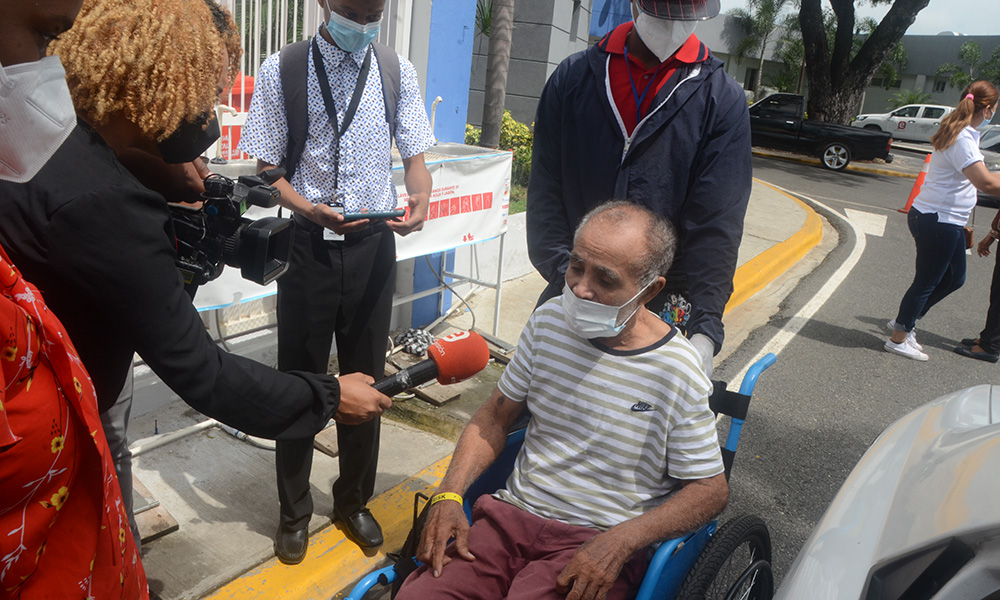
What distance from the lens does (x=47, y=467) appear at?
1104mm

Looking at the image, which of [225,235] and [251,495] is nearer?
[225,235]

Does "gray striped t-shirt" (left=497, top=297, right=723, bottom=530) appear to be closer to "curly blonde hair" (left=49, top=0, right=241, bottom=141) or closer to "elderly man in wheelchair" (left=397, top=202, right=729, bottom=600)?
"elderly man in wheelchair" (left=397, top=202, right=729, bottom=600)

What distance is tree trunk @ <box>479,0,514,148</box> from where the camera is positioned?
23.4 feet

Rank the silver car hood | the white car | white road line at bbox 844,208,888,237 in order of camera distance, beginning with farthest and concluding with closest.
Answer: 1. the white car
2. white road line at bbox 844,208,888,237
3. the silver car hood

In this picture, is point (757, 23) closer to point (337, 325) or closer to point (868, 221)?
point (868, 221)

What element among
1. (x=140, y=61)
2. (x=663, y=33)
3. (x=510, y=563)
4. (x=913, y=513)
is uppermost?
(x=663, y=33)

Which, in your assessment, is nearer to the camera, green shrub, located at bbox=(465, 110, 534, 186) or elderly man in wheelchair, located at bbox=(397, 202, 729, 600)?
elderly man in wheelchair, located at bbox=(397, 202, 729, 600)

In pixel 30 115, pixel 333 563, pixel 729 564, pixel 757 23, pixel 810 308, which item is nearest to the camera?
pixel 30 115

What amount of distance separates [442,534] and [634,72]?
5.29ft

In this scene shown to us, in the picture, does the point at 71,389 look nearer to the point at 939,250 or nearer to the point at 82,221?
the point at 82,221

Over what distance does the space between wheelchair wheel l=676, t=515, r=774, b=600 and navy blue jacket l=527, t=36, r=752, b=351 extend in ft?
1.85

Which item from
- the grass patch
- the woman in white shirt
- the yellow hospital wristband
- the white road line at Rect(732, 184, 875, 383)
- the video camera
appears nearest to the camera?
the video camera

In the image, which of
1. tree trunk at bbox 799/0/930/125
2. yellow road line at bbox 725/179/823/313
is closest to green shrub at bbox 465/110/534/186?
yellow road line at bbox 725/179/823/313

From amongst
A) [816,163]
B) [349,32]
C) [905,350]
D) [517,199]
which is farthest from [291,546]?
[816,163]
